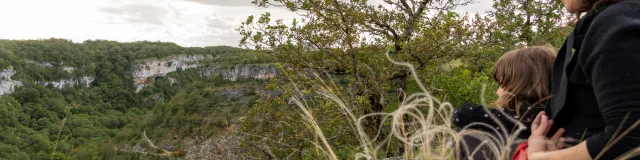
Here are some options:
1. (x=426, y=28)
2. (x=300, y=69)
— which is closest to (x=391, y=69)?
(x=426, y=28)

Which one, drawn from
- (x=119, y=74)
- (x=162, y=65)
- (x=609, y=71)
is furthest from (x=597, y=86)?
(x=119, y=74)

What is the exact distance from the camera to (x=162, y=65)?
108 m

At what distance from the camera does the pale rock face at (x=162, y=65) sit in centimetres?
10762

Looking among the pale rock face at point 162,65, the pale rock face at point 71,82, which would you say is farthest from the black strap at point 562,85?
the pale rock face at point 162,65

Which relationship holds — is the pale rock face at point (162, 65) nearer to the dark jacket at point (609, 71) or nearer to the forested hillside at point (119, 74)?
the forested hillside at point (119, 74)

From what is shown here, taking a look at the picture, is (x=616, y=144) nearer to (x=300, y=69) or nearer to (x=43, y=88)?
(x=300, y=69)

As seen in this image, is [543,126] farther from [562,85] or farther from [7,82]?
[7,82]

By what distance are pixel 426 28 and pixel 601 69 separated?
278 inches

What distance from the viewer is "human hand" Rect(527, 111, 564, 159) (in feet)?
4.66

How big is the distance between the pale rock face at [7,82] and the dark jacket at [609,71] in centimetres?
10473

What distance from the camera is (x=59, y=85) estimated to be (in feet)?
317

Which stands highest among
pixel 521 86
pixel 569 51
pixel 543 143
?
pixel 569 51

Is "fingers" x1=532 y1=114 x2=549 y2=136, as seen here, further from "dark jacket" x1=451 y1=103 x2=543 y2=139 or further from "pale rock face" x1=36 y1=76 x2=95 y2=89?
"pale rock face" x1=36 y1=76 x2=95 y2=89

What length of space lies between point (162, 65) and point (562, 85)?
112m
